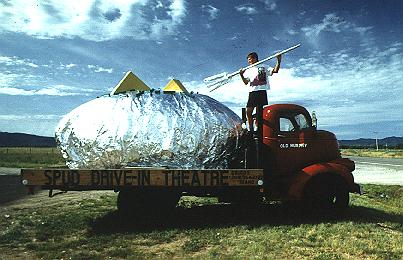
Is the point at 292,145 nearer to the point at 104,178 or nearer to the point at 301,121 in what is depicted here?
the point at 301,121

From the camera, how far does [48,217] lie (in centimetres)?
910

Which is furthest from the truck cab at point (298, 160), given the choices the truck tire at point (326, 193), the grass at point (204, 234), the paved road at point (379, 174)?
the paved road at point (379, 174)

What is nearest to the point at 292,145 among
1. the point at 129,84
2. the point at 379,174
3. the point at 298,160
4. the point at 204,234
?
the point at 298,160

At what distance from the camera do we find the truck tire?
315 inches

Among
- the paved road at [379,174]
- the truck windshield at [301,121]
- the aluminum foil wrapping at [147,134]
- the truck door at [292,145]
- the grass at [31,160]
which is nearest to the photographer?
the aluminum foil wrapping at [147,134]

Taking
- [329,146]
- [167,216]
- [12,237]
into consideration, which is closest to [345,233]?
[329,146]

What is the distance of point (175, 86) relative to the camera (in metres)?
8.87

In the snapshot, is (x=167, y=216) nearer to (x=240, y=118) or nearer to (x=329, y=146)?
(x=240, y=118)

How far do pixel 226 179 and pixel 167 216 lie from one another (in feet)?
5.84

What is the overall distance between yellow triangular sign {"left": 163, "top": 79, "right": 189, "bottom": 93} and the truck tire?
128 inches

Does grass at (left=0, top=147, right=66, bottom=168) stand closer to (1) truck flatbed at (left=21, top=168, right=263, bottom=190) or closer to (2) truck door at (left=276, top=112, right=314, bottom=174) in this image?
(1) truck flatbed at (left=21, top=168, right=263, bottom=190)

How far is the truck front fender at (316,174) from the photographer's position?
7855mm

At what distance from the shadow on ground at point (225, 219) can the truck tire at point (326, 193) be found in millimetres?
173

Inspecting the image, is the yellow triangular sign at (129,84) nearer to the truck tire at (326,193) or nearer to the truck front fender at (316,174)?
the truck front fender at (316,174)
